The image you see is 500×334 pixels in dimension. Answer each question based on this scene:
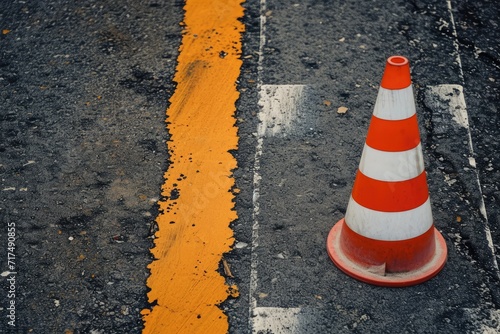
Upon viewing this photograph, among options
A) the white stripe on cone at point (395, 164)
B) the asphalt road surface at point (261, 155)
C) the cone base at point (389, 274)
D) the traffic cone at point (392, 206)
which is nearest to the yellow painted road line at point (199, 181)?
the asphalt road surface at point (261, 155)

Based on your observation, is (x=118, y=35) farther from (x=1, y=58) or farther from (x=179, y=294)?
(x=179, y=294)

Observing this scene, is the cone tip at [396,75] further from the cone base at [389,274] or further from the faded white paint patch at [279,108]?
the faded white paint patch at [279,108]

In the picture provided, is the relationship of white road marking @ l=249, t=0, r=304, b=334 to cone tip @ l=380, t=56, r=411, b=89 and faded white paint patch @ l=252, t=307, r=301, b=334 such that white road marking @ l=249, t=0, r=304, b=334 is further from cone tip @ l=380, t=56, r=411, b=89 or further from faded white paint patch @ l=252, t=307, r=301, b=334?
cone tip @ l=380, t=56, r=411, b=89

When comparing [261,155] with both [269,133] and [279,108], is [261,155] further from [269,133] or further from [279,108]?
[279,108]

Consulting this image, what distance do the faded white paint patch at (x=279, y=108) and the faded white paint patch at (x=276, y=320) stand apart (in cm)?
125

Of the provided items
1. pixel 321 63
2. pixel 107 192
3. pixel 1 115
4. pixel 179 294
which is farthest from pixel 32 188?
pixel 321 63

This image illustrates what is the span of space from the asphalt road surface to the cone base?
4 cm

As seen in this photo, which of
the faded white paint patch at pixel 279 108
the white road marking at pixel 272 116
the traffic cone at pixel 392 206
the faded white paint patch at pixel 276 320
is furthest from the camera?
the faded white paint patch at pixel 279 108

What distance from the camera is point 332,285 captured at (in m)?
3.45

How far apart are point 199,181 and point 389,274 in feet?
3.64

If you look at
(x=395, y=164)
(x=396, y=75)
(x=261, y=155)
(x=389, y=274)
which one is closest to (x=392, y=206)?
(x=395, y=164)

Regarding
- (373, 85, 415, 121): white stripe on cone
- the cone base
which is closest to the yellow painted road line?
the cone base

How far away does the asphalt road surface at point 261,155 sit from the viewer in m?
3.38

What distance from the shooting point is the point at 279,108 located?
4.47 m
